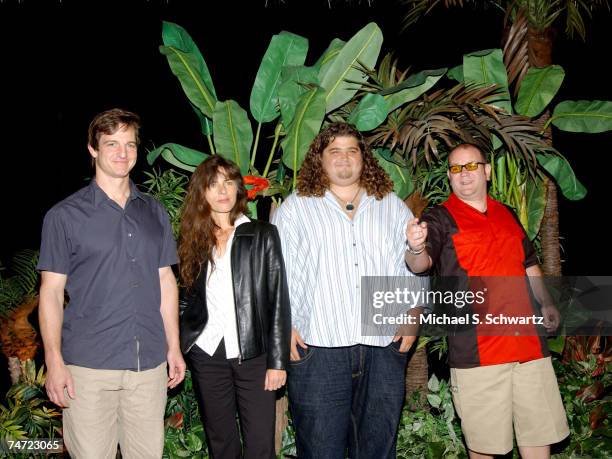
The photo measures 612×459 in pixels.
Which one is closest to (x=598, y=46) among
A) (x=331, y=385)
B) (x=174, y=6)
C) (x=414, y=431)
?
(x=174, y=6)

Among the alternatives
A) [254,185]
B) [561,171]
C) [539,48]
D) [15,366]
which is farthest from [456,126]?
[15,366]

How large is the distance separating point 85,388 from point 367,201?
149 cm

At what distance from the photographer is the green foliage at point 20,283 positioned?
4.09 metres

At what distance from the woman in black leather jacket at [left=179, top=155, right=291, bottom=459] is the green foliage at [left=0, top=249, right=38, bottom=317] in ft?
6.26

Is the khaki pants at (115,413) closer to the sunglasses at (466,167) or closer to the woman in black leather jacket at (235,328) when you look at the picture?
the woman in black leather jacket at (235,328)

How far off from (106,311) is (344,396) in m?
1.12

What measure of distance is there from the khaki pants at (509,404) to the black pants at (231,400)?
0.95 meters

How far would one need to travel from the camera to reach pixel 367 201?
2.85 m

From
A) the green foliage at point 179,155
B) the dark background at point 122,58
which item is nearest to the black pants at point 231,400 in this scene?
the green foliage at point 179,155

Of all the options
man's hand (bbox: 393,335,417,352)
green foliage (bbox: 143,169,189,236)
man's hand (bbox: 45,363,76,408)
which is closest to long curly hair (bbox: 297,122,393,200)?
man's hand (bbox: 393,335,417,352)

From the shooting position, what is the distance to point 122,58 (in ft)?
19.8

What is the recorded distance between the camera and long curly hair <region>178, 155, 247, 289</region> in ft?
8.96

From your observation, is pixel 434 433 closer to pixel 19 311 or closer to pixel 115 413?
pixel 115 413

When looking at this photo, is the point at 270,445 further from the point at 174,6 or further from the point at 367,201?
the point at 174,6
